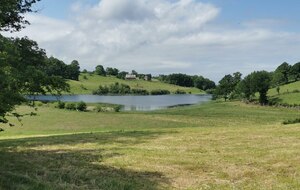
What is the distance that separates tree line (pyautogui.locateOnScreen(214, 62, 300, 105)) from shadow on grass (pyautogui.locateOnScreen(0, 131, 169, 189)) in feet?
408

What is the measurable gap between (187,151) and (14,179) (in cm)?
874

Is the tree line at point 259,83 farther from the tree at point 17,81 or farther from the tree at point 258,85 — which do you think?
the tree at point 17,81

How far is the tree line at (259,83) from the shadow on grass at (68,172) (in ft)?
408

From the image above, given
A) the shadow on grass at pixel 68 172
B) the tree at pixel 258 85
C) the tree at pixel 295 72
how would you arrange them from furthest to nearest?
the tree at pixel 295 72 → the tree at pixel 258 85 → the shadow on grass at pixel 68 172

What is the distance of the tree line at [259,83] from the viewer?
469ft

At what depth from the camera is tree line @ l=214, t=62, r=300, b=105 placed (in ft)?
469

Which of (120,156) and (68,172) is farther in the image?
(120,156)

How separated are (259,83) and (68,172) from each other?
136 meters

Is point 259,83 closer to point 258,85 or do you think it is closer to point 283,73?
point 258,85

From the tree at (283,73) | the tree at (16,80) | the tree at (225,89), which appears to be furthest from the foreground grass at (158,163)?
the tree at (283,73)

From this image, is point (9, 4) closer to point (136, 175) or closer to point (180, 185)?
point (136, 175)

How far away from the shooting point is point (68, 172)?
13047mm

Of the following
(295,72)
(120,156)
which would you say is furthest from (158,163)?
(295,72)

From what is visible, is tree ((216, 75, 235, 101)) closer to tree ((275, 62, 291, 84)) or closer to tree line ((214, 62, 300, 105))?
tree line ((214, 62, 300, 105))
